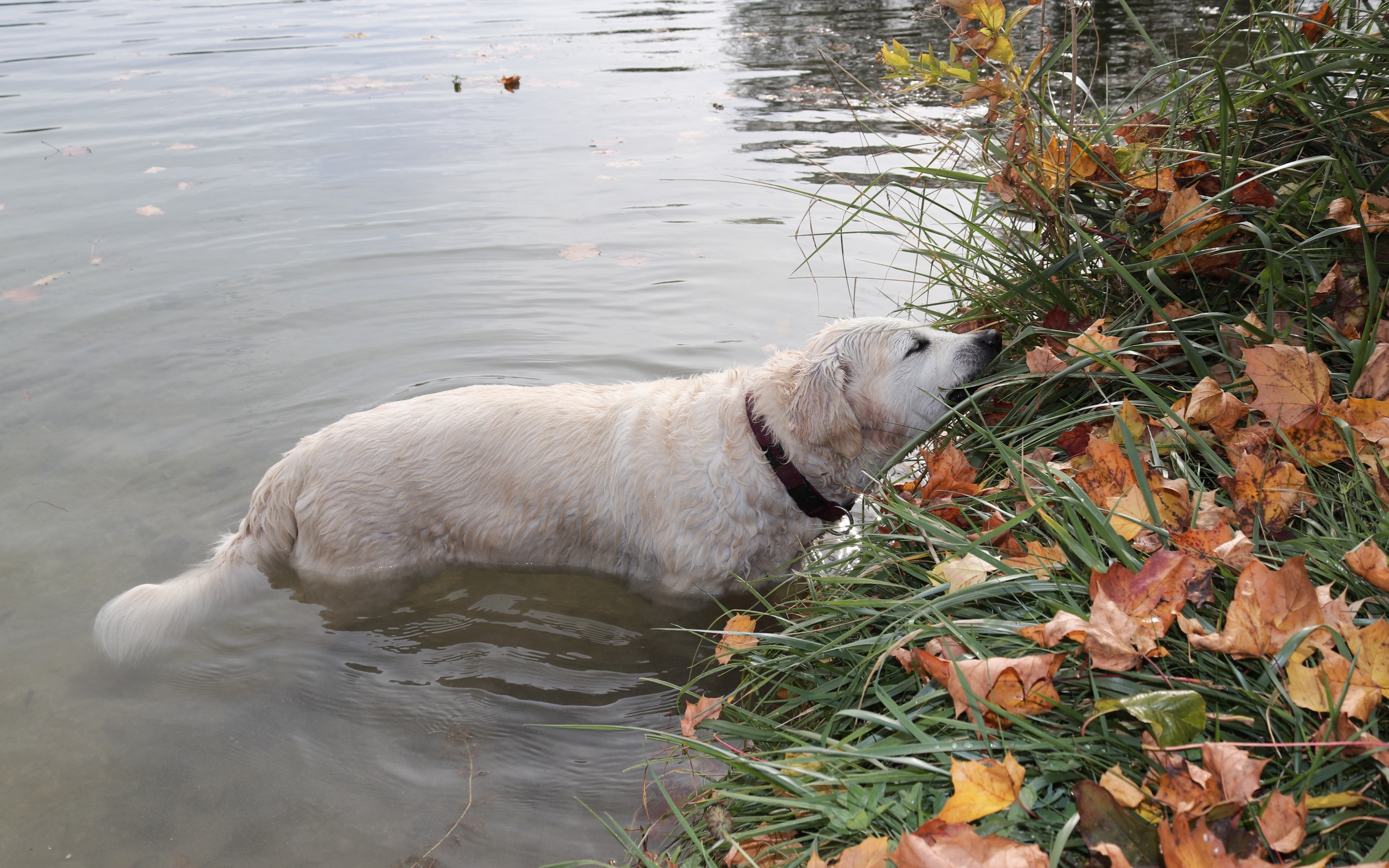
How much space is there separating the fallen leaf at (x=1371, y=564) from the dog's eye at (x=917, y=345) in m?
2.01

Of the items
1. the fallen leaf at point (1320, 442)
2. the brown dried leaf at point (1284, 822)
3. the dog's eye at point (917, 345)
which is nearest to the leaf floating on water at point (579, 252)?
the dog's eye at point (917, 345)

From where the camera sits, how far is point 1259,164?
3199mm

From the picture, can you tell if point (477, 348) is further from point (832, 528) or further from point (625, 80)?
point (625, 80)

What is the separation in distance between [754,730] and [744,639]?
2.82 feet

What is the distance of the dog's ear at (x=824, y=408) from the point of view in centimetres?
380

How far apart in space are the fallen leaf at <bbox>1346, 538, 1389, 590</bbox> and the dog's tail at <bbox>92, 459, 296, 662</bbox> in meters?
4.11

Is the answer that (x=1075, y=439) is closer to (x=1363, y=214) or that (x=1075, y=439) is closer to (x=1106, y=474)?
(x=1106, y=474)

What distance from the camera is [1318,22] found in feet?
11.0

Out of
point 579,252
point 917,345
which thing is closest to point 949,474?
point 917,345

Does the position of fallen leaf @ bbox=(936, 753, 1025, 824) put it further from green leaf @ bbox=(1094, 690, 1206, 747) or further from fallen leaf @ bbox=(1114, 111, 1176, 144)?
fallen leaf @ bbox=(1114, 111, 1176, 144)

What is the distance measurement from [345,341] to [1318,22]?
19.9 feet

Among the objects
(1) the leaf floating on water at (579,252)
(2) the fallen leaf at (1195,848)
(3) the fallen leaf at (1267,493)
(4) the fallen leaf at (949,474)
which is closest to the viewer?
(2) the fallen leaf at (1195,848)

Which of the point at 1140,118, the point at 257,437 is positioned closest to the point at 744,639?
the point at 1140,118

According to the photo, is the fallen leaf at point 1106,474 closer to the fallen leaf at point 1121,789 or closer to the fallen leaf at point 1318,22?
the fallen leaf at point 1121,789
